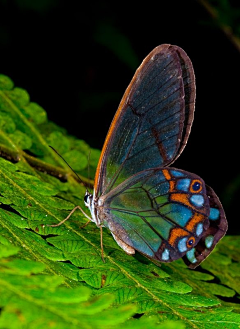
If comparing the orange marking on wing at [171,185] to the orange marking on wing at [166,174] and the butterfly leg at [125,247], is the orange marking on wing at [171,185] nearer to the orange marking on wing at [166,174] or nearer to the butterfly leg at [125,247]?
the orange marking on wing at [166,174]

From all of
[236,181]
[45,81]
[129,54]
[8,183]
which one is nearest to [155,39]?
[129,54]

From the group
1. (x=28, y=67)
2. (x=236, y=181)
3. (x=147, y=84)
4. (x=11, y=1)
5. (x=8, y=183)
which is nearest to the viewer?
(x=8, y=183)

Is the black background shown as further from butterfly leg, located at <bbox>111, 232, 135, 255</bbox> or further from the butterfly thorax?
butterfly leg, located at <bbox>111, 232, 135, 255</bbox>

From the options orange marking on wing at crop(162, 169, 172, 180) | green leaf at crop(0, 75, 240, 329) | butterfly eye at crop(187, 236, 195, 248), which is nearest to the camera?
green leaf at crop(0, 75, 240, 329)

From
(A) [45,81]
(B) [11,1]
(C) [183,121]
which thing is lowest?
(A) [45,81]

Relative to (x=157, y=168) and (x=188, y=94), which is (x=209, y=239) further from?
(x=188, y=94)

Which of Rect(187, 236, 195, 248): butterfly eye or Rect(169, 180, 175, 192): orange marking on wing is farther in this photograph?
Rect(169, 180, 175, 192): orange marking on wing

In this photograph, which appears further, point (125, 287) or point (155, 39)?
point (155, 39)

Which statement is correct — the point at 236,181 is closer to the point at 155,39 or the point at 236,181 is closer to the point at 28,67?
the point at 155,39

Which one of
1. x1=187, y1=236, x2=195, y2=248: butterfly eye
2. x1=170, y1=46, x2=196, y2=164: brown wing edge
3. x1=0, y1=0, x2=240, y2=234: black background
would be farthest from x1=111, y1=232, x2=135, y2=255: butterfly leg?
x1=0, y1=0, x2=240, y2=234: black background
